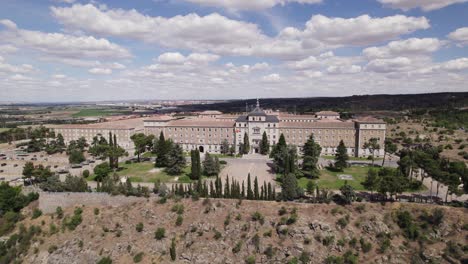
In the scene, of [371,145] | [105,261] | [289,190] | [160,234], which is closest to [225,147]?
[371,145]

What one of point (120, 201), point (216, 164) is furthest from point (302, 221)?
point (120, 201)

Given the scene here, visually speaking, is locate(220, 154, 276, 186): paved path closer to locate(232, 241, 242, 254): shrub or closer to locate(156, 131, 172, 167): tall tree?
locate(156, 131, 172, 167): tall tree

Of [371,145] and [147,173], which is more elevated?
[371,145]

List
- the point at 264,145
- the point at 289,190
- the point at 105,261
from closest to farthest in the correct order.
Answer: the point at 105,261 → the point at 289,190 → the point at 264,145

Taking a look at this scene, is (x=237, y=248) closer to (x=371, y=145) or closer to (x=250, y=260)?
(x=250, y=260)

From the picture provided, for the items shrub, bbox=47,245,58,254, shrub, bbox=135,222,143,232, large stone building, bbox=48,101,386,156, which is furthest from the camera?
large stone building, bbox=48,101,386,156

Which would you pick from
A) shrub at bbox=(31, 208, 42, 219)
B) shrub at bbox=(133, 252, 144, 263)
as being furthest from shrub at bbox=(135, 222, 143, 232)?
shrub at bbox=(31, 208, 42, 219)
